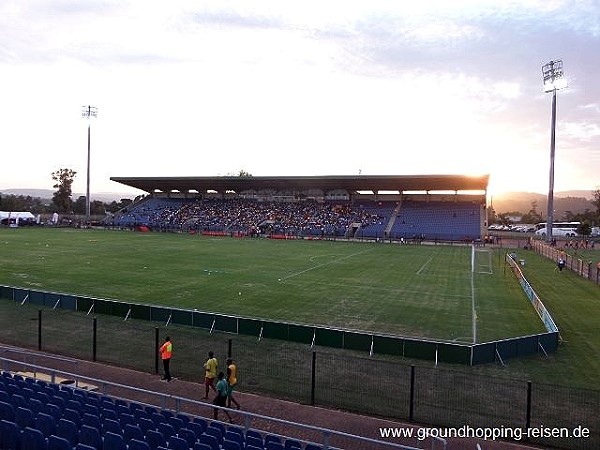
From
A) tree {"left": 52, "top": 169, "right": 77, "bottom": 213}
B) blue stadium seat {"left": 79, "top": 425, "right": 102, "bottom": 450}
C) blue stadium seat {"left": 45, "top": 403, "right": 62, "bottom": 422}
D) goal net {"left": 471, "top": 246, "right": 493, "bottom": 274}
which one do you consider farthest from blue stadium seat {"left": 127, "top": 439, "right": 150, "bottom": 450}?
tree {"left": 52, "top": 169, "right": 77, "bottom": 213}

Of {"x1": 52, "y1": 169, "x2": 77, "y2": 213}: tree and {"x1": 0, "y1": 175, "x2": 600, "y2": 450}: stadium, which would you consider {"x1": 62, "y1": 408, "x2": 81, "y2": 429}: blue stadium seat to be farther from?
{"x1": 52, "y1": 169, "x2": 77, "y2": 213}: tree

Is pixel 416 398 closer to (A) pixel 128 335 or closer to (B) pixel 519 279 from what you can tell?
(A) pixel 128 335

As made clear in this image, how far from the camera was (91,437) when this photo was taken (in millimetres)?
8406

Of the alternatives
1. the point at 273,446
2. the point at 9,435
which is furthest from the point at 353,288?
the point at 9,435

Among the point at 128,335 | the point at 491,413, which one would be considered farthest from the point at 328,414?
the point at 128,335

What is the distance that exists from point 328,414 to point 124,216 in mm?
96015

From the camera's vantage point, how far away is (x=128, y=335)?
1961cm

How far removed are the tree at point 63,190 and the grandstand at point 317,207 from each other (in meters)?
48.7

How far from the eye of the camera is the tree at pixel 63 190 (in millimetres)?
144750

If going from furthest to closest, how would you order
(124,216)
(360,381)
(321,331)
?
(124,216), (321,331), (360,381)

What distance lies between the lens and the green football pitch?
24234mm

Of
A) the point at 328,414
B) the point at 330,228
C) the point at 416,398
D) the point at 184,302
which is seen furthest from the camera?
A: the point at 330,228

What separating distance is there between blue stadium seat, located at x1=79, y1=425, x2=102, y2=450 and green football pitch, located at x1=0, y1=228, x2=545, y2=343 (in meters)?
15.0

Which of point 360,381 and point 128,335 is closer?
point 360,381
